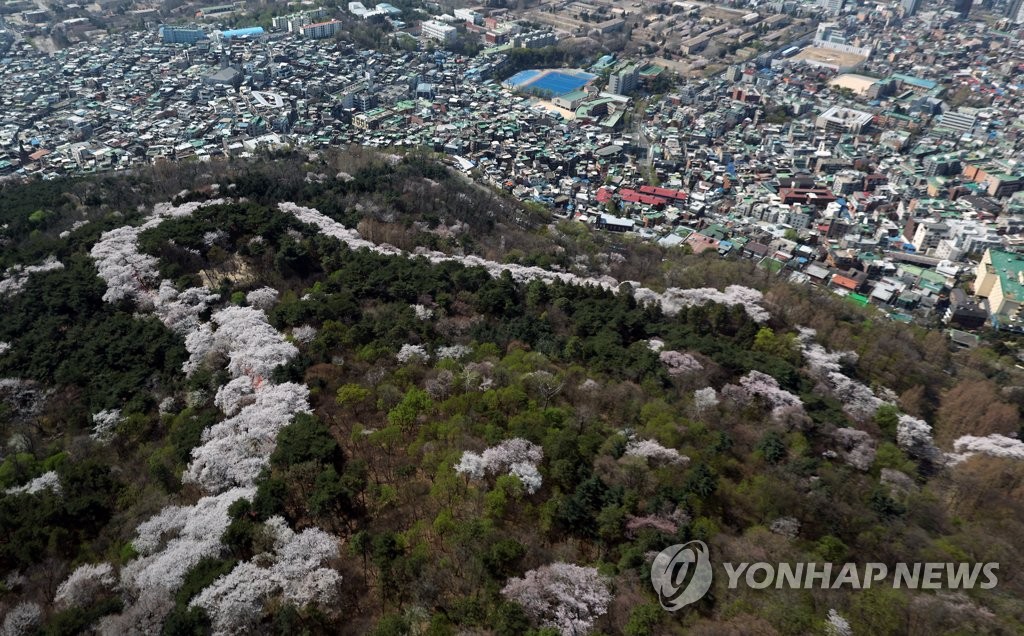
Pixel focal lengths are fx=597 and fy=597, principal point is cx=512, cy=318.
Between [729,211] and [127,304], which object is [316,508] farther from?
[729,211]

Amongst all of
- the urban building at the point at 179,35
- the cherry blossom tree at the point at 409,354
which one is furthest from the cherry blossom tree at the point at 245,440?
the urban building at the point at 179,35

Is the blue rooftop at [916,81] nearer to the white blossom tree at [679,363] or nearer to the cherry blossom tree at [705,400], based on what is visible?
the white blossom tree at [679,363]

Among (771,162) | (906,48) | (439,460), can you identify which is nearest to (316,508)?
(439,460)

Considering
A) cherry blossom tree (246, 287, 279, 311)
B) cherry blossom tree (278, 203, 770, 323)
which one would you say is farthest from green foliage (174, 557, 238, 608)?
cherry blossom tree (278, 203, 770, 323)

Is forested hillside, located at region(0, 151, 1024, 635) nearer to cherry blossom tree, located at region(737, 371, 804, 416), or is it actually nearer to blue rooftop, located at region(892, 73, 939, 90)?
cherry blossom tree, located at region(737, 371, 804, 416)

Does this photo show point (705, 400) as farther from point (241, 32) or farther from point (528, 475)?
point (241, 32)

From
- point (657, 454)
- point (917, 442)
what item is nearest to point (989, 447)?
point (917, 442)
